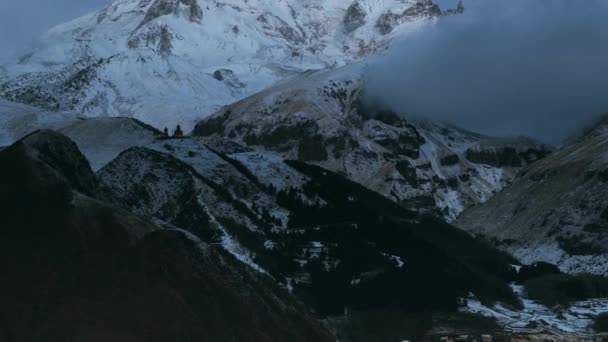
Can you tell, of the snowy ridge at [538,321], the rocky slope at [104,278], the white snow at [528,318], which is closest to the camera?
the rocky slope at [104,278]

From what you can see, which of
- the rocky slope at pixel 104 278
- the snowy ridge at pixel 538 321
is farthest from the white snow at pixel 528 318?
the rocky slope at pixel 104 278

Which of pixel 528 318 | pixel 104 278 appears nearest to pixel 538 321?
pixel 528 318

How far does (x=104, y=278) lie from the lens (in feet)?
445

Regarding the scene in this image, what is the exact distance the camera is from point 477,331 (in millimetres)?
180625

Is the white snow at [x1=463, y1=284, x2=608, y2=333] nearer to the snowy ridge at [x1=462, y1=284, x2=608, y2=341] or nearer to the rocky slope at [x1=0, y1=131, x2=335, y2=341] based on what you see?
the snowy ridge at [x1=462, y1=284, x2=608, y2=341]

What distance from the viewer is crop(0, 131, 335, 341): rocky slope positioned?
127 meters

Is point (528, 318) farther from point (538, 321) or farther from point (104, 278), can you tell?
point (104, 278)

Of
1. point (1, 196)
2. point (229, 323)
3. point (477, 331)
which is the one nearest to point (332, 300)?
point (477, 331)

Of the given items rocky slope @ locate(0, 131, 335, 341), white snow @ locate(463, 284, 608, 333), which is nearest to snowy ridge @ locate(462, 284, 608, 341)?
white snow @ locate(463, 284, 608, 333)

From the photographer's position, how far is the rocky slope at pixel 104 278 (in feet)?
417

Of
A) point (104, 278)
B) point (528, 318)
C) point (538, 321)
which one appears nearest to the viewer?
point (104, 278)

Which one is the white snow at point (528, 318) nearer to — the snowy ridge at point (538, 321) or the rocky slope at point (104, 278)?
the snowy ridge at point (538, 321)

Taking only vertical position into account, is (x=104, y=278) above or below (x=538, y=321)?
above

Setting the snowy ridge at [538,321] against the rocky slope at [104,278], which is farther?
the snowy ridge at [538,321]
